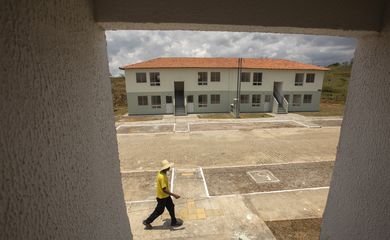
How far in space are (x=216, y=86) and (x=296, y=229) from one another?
1931cm

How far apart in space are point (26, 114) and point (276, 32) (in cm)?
165

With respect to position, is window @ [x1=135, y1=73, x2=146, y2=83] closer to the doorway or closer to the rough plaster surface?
the doorway

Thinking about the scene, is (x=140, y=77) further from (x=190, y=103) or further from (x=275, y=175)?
(x=275, y=175)

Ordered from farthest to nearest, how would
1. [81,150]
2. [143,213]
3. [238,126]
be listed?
[238,126] < [143,213] < [81,150]

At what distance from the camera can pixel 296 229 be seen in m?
4.72

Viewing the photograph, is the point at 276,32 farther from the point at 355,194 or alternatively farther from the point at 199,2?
the point at 355,194

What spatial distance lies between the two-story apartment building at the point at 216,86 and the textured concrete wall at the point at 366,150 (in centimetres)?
2058

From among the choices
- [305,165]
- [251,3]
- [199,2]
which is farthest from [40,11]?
[305,165]

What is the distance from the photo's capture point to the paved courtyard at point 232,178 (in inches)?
192

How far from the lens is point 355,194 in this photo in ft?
5.74

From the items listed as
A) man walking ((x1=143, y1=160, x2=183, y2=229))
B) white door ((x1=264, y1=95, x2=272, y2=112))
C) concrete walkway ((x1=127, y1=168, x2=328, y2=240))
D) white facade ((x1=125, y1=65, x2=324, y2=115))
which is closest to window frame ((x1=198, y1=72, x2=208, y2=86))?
white facade ((x1=125, y1=65, x2=324, y2=115))

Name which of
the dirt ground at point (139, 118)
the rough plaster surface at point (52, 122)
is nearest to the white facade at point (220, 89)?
the dirt ground at point (139, 118)

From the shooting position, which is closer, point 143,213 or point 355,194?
point 355,194

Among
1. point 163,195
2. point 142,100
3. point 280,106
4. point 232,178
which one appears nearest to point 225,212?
point 163,195
